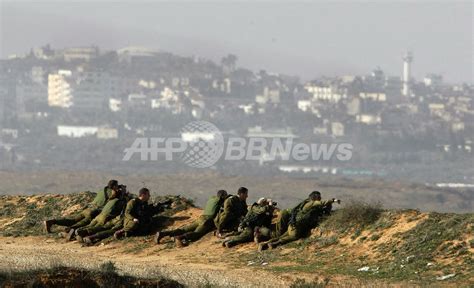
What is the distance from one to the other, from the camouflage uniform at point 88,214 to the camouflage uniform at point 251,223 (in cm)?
397

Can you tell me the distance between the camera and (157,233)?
30.4m

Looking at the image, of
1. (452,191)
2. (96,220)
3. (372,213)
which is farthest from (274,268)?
(452,191)

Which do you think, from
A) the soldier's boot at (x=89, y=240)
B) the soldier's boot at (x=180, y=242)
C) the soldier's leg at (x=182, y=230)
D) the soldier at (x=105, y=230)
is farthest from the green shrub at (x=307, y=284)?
the soldier at (x=105, y=230)

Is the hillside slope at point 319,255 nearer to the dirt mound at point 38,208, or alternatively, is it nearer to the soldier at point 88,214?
the soldier at point 88,214

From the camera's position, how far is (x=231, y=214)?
29906mm

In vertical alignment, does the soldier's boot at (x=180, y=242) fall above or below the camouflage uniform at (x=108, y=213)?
below

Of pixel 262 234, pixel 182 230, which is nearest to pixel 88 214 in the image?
pixel 182 230

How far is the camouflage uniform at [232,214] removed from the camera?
2991 centimetres

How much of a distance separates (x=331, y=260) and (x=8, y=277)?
7.53m

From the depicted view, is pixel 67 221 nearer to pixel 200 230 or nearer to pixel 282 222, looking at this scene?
pixel 200 230

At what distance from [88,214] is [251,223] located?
4305 millimetres

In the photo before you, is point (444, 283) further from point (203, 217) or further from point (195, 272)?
point (203, 217)

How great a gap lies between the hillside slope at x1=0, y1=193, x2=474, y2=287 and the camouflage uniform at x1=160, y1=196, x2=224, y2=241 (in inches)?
7.9

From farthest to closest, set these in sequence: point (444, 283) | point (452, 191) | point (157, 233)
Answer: point (452, 191) → point (157, 233) → point (444, 283)
